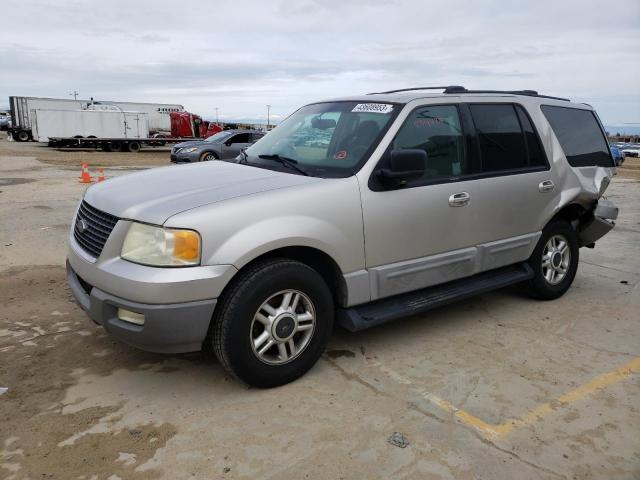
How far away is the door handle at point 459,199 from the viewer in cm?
390

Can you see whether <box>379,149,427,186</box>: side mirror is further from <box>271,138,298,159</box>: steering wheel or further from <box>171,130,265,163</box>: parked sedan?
<box>171,130,265,163</box>: parked sedan

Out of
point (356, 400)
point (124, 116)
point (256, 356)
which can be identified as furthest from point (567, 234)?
point (124, 116)

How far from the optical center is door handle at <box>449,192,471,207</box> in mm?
3896

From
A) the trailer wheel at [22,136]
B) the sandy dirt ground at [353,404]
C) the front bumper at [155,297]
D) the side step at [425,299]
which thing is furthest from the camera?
the trailer wheel at [22,136]

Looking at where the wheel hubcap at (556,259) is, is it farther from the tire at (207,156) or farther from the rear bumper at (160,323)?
the tire at (207,156)

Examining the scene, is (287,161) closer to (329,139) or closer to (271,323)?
(329,139)

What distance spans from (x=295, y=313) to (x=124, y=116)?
28.9m

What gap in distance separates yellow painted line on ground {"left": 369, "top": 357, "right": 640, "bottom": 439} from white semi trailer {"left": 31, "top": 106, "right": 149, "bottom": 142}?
28.9 meters

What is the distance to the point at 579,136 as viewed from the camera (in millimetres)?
5141

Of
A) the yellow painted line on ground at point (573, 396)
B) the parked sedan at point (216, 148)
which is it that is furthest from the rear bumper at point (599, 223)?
the parked sedan at point (216, 148)

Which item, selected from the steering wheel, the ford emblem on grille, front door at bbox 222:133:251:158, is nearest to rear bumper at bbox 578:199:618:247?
the steering wheel

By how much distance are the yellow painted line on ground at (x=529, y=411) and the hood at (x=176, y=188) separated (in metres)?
1.49

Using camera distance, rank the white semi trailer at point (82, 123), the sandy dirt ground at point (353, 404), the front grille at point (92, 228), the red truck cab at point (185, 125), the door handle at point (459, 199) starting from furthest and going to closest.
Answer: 1. the red truck cab at point (185, 125)
2. the white semi trailer at point (82, 123)
3. the door handle at point (459, 199)
4. the front grille at point (92, 228)
5. the sandy dirt ground at point (353, 404)

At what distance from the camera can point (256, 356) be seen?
3127mm
